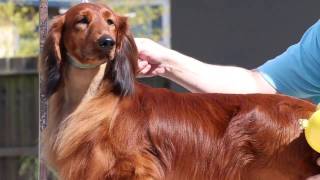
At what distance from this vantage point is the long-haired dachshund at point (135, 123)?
3.38m

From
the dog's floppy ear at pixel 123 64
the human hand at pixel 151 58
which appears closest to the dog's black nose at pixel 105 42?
the dog's floppy ear at pixel 123 64

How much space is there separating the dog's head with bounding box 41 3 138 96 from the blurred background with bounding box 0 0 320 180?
453 cm

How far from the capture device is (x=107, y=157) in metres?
3.34

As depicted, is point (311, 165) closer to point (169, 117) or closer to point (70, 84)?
point (169, 117)

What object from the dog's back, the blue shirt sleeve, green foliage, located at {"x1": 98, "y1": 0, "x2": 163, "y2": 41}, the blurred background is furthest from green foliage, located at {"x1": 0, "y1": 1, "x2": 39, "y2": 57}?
the dog's back

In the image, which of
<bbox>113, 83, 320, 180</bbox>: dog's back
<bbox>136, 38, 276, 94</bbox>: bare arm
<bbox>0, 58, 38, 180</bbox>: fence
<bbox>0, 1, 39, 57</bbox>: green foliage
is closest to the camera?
<bbox>113, 83, 320, 180</bbox>: dog's back

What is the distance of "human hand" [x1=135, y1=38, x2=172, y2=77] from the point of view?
4.12 m

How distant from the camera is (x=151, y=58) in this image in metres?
4.18

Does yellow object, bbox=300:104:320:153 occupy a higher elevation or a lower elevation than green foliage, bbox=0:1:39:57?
higher

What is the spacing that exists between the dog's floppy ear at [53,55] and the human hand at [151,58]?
0.64 m

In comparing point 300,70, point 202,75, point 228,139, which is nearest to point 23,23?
point 202,75

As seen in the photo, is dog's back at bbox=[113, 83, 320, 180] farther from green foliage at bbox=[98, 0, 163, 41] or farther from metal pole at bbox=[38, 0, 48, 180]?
green foliage at bbox=[98, 0, 163, 41]

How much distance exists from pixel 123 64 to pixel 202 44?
481cm

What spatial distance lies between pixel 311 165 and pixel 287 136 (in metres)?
0.16
